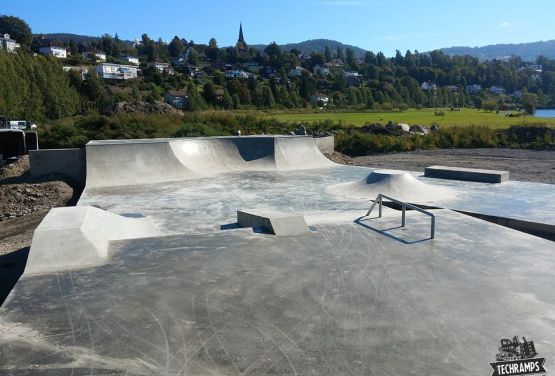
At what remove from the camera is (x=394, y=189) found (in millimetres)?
11438

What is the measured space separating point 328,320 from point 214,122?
85.7 feet

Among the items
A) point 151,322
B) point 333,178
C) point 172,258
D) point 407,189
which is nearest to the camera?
point 151,322

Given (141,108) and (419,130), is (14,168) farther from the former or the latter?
(419,130)

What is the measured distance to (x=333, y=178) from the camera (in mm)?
14492

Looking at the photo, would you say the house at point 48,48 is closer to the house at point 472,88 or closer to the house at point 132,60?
the house at point 132,60

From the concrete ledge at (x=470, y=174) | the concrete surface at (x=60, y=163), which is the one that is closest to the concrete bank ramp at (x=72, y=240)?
the concrete surface at (x=60, y=163)

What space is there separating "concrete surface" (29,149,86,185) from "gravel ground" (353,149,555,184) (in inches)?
543

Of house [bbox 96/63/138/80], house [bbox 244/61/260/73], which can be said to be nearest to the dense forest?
house [bbox 244/61/260/73]

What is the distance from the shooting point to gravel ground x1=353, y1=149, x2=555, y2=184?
64.9 feet

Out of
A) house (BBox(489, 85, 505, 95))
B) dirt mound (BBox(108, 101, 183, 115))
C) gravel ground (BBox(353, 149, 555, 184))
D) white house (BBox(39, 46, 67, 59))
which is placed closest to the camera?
gravel ground (BBox(353, 149, 555, 184))

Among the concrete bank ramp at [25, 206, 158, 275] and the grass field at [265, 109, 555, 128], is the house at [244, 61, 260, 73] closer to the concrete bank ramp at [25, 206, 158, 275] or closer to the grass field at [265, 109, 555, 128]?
the grass field at [265, 109, 555, 128]

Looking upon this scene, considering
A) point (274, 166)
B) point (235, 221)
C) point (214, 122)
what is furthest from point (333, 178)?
point (214, 122)

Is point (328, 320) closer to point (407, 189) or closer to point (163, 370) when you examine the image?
point (163, 370)

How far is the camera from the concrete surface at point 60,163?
48.0 feet
